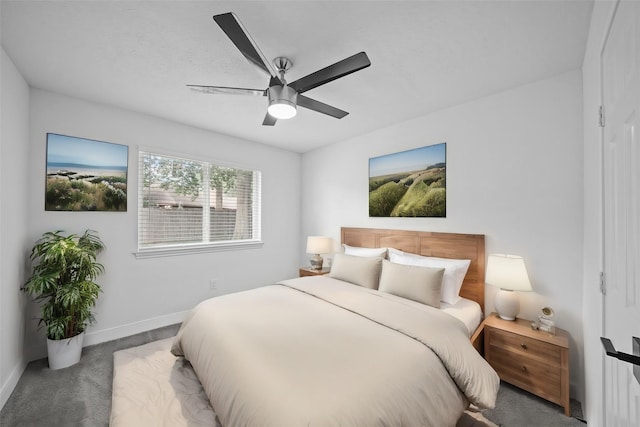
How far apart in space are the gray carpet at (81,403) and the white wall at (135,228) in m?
0.50

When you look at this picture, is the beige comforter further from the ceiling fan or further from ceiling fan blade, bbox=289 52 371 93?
ceiling fan blade, bbox=289 52 371 93

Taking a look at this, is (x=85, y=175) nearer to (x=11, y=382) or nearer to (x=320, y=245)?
(x=11, y=382)

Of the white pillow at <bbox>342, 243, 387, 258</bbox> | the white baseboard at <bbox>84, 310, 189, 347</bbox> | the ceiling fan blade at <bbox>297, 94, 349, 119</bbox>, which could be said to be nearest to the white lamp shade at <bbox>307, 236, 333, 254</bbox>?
the white pillow at <bbox>342, 243, 387, 258</bbox>

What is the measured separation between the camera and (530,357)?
2.03 meters

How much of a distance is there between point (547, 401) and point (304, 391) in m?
2.07

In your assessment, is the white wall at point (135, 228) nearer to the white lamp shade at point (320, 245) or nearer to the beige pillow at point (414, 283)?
the white lamp shade at point (320, 245)

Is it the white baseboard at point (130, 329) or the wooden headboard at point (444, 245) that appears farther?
the white baseboard at point (130, 329)

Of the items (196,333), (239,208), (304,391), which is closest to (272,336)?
(304,391)

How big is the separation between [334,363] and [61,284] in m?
2.64

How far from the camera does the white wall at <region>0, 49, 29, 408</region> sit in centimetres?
198

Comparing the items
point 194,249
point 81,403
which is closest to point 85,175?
point 194,249

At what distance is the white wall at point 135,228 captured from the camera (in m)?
2.56

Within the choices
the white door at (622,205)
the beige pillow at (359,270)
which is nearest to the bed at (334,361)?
the beige pillow at (359,270)

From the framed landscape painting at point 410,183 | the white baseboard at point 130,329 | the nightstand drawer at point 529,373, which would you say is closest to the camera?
the nightstand drawer at point 529,373
